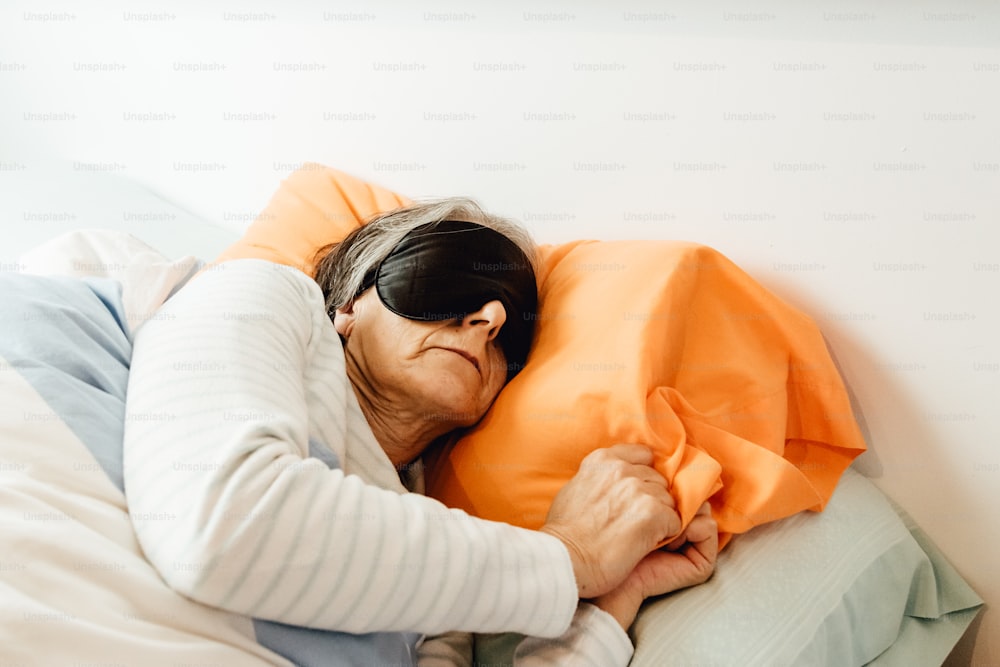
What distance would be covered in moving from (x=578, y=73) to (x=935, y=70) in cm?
55

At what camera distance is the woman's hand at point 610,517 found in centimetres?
96

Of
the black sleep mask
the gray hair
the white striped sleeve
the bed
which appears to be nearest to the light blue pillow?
the bed

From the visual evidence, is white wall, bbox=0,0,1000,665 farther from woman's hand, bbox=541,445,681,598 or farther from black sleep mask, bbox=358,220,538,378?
woman's hand, bbox=541,445,681,598

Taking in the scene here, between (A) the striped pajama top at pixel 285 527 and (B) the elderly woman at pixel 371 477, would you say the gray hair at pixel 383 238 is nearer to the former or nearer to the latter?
(B) the elderly woman at pixel 371 477

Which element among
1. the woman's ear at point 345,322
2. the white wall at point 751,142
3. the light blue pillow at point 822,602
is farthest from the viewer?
the woman's ear at point 345,322

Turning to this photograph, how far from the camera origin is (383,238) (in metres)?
1.26

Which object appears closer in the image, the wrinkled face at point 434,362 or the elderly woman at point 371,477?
the elderly woman at point 371,477

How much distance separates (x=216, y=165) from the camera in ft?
6.26

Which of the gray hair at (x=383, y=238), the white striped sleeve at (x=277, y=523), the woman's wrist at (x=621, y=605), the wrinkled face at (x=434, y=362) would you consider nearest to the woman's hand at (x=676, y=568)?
the woman's wrist at (x=621, y=605)

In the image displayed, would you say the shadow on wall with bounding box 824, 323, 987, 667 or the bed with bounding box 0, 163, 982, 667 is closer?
the bed with bounding box 0, 163, 982, 667

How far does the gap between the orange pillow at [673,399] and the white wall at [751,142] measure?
0.33 ft

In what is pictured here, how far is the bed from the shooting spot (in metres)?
0.73

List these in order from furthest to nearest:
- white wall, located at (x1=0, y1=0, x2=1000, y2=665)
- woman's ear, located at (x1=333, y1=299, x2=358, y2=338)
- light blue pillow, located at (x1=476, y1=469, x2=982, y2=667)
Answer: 1. woman's ear, located at (x1=333, y1=299, x2=358, y2=338)
2. white wall, located at (x1=0, y1=0, x2=1000, y2=665)
3. light blue pillow, located at (x1=476, y1=469, x2=982, y2=667)

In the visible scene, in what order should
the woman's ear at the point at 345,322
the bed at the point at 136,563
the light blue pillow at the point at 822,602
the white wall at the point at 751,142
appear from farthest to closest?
the woman's ear at the point at 345,322 → the white wall at the point at 751,142 → the light blue pillow at the point at 822,602 → the bed at the point at 136,563
